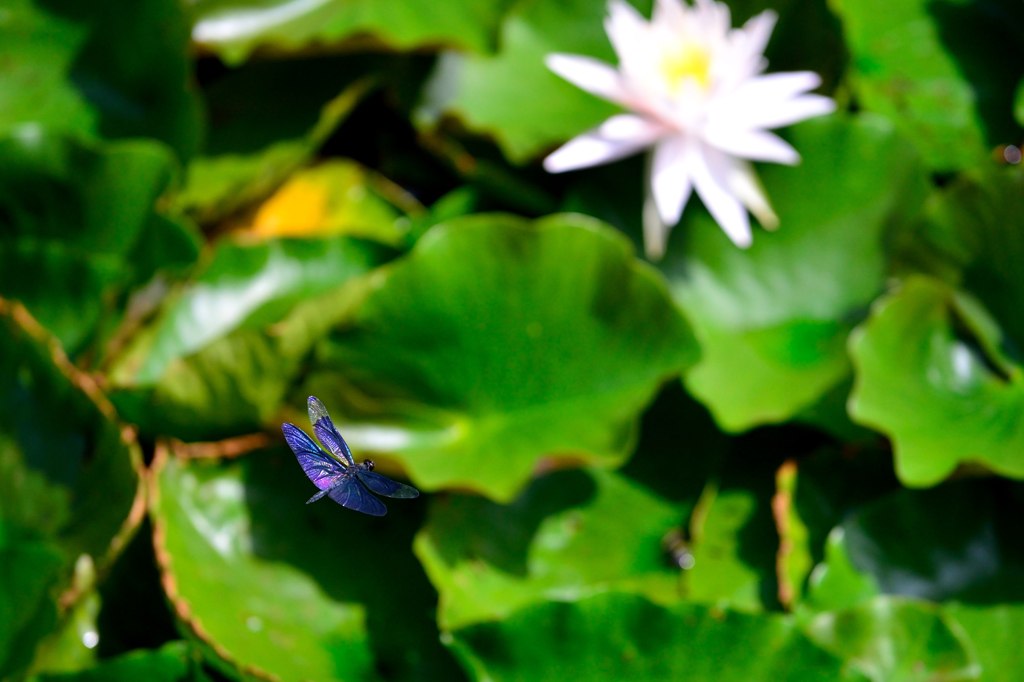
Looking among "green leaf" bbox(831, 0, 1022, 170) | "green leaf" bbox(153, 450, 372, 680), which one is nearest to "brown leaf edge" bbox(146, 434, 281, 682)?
"green leaf" bbox(153, 450, 372, 680)

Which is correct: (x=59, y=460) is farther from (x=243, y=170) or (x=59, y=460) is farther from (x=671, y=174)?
(x=671, y=174)

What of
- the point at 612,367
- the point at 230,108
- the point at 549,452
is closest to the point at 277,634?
the point at 549,452

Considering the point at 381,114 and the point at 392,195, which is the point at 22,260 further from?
the point at 381,114

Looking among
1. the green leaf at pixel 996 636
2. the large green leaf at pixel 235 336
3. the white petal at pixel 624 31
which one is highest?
the white petal at pixel 624 31

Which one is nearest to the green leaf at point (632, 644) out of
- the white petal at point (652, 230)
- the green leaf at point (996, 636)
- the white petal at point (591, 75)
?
the green leaf at point (996, 636)

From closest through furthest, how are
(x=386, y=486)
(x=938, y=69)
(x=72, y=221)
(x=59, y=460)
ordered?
1. (x=386, y=486)
2. (x=59, y=460)
3. (x=72, y=221)
4. (x=938, y=69)

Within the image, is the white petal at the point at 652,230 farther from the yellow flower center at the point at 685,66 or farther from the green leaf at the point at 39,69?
the green leaf at the point at 39,69

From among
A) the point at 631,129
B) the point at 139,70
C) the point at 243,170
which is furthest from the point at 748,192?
the point at 139,70
